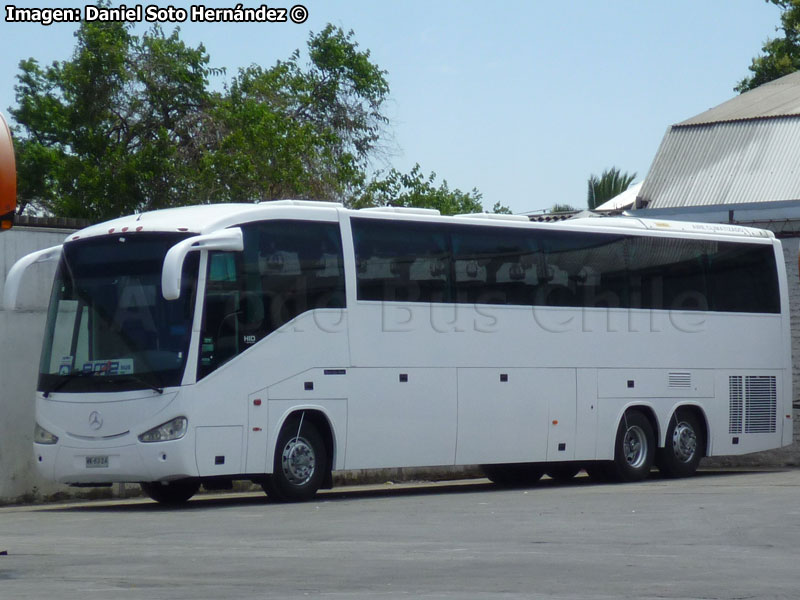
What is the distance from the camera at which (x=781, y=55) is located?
163 ft

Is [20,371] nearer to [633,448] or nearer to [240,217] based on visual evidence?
[240,217]

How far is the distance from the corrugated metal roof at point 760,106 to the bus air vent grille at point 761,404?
1259 centimetres

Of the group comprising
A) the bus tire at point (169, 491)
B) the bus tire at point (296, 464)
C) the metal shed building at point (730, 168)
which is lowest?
the bus tire at point (169, 491)

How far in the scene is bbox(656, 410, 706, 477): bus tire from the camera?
21.2 meters

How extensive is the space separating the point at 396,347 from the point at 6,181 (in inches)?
333

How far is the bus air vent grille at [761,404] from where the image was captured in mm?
22281

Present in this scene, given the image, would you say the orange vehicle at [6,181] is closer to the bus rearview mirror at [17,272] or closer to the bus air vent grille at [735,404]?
the bus rearview mirror at [17,272]

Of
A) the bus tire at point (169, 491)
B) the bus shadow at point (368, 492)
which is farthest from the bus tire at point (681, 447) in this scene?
the bus tire at point (169, 491)

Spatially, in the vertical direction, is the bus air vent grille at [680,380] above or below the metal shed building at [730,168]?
below

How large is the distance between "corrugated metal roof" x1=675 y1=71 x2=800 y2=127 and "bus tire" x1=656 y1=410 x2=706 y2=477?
46.1ft

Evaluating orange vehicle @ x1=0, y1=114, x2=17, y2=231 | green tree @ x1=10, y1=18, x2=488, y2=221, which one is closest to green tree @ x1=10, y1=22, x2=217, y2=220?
green tree @ x1=10, y1=18, x2=488, y2=221

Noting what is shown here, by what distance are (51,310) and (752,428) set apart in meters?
11.1

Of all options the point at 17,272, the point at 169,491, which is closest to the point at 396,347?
the point at 169,491

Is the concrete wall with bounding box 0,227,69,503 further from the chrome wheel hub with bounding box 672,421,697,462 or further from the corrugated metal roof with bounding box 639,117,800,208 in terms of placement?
the corrugated metal roof with bounding box 639,117,800,208
